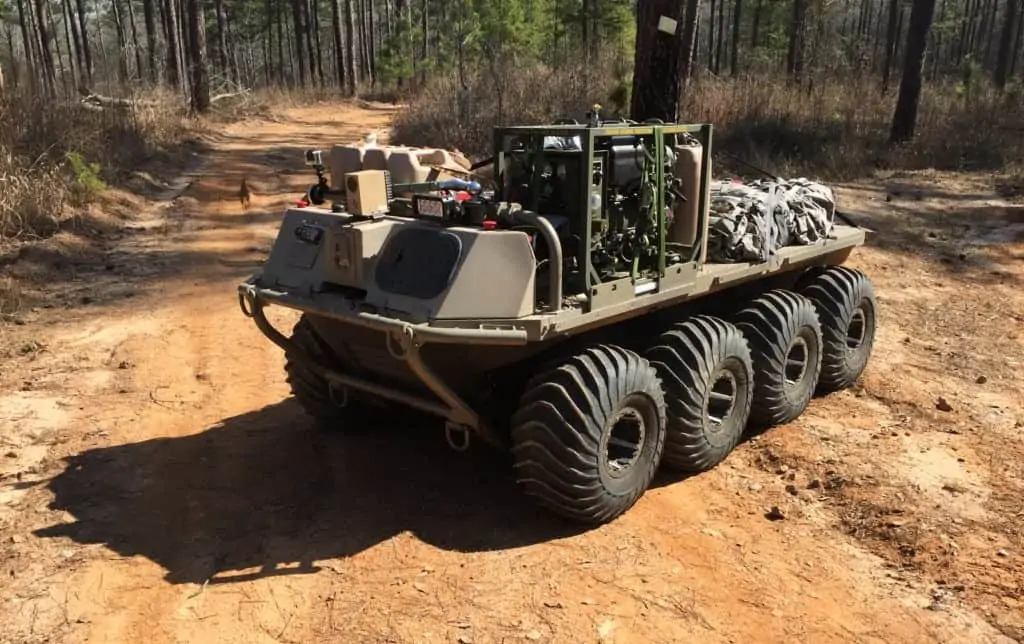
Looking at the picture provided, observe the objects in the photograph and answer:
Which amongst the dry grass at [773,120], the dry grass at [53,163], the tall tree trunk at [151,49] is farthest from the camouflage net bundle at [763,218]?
the tall tree trunk at [151,49]

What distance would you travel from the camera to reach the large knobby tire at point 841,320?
6387mm

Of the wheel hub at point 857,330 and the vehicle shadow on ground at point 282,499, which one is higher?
the wheel hub at point 857,330

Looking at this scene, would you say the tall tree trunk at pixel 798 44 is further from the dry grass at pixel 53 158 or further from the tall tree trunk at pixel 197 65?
the tall tree trunk at pixel 197 65

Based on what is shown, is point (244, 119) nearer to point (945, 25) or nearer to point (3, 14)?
point (3, 14)

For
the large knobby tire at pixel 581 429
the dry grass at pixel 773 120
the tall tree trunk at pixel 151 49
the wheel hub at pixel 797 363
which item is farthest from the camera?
the tall tree trunk at pixel 151 49

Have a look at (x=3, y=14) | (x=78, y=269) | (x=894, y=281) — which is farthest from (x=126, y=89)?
(x=3, y=14)

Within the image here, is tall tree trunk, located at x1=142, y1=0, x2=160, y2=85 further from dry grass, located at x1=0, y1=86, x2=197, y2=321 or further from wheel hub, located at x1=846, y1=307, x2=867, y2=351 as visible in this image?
wheel hub, located at x1=846, y1=307, x2=867, y2=351

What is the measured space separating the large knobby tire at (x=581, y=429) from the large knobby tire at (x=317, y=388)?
1369 millimetres

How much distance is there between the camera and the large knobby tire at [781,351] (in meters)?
5.62

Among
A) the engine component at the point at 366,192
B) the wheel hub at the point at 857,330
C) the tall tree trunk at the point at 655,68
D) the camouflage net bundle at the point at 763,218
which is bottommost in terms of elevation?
the wheel hub at the point at 857,330

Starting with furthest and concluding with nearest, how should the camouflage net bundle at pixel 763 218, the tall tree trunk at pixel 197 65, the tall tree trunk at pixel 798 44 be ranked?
1. the tall tree trunk at pixel 798 44
2. the tall tree trunk at pixel 197 65
3. the camouflage net bundle at pixel 763 218

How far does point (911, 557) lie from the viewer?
4.41 metres

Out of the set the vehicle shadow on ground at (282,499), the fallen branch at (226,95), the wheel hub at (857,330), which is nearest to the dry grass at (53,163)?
the vehicle shadow on ground at (282,499)

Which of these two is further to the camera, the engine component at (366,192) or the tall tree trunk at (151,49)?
the tall tree trunk at (151,49)
